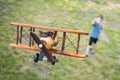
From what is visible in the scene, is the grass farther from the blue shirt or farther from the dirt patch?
the blue shirt

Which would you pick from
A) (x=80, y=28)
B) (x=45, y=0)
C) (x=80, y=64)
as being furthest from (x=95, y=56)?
(x=45, y=0)

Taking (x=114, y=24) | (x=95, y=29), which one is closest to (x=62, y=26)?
(x=114, y=24)

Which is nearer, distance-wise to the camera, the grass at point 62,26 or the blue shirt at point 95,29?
the blue shirt at point 95,29

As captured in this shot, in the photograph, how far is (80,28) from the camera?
23.8 metres

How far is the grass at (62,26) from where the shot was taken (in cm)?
1972

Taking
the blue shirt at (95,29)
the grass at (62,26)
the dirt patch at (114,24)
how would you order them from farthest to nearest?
1. the dirt patch at (114,24)
2. the grass at (62,26)
3. the blue shirt at (95,29)

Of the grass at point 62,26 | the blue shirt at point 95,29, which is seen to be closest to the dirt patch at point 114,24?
the grass at point 62,26

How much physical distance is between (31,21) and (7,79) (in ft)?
19.8

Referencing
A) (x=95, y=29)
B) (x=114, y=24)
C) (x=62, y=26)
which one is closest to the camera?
(x=95, y=29)

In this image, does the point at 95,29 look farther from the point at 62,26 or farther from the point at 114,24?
the point at 114,24

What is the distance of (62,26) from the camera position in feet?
77.8

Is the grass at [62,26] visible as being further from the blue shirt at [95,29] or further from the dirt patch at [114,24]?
the blue shirt at [95,29]

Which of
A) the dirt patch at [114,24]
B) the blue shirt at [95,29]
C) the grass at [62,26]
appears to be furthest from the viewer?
the dirt patch at [114,24]

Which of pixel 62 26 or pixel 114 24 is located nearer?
pixel 62 26
